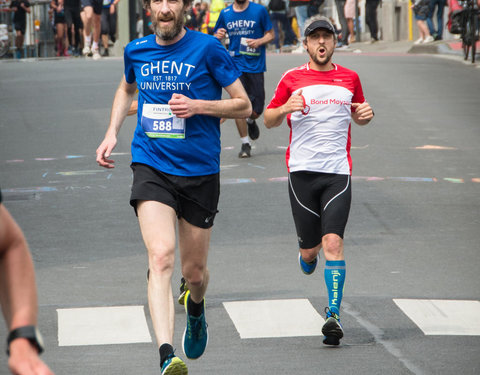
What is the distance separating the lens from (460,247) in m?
10.9

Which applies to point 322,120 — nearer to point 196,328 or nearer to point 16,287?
point 196,328

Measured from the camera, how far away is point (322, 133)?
26.3 ft

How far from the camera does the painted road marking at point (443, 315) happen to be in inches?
311

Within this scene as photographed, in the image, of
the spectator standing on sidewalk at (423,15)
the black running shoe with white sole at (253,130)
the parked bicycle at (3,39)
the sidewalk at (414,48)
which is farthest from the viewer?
the parked bicycle at (3,39)

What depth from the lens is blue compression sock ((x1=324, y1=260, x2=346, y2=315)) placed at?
25.4 ft

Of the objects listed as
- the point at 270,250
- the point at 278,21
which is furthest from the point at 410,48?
the point at 270,250

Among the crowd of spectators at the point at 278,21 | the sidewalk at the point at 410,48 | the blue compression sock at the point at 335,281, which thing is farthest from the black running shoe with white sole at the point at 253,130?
the sidewalk at the point at 410,48

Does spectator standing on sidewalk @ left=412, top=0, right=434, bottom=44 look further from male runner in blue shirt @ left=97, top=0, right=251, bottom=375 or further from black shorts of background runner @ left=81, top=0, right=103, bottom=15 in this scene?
male runner in blue shirt @ left=97, top=0, right=251, bottom=375

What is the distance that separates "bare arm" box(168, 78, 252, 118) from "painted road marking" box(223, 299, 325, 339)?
1.56 meters

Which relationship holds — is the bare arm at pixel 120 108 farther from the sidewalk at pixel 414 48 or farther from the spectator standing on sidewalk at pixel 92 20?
the spectator standing on sidewalk at pixel 92 20

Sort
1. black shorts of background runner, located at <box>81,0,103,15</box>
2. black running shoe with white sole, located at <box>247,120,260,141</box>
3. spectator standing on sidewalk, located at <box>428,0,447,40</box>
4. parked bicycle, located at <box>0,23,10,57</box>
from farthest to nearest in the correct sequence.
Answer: parked bicycle, located at <box>0,23,10,57</box> < spectator standing on sidewalk, located at <box>428,0,447,40</box> < black shorts of background runner, located at <box>81,0,103,15</box> < black running shoe with white sole, located at <box>247,120,260,141</box>

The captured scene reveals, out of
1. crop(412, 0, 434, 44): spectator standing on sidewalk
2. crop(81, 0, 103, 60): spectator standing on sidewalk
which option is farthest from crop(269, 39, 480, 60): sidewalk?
crop(81, 0, 103, 60): spectator standing on sidewalk

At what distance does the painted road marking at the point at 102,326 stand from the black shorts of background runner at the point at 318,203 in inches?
48.3

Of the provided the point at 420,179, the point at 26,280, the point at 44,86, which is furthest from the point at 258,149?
the point at 26,280
